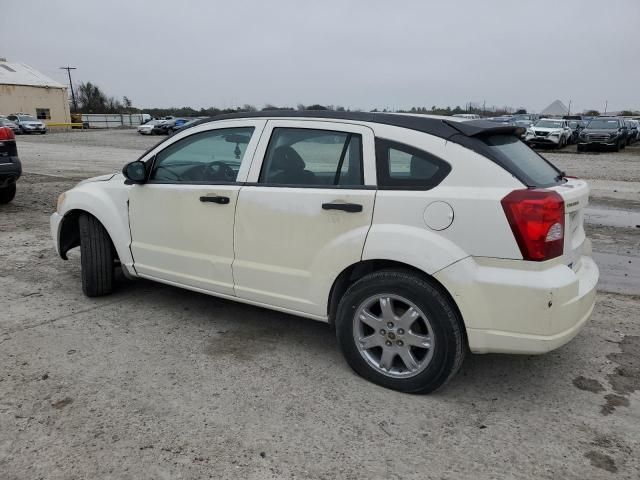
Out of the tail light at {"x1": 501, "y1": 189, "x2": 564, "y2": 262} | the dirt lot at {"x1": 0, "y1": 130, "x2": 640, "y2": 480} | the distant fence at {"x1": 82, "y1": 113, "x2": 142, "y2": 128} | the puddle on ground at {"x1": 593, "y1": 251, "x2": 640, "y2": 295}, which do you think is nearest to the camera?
the dirt lot at {"x1": 0, "y1": 130, "x2": 640, "y2": 480}

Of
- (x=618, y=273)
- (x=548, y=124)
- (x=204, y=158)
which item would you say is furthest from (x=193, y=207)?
(x=548, y=124)

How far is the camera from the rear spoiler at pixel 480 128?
3174 millimetres

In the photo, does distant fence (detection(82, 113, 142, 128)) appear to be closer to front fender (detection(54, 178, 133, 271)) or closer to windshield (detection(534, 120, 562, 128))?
windshield (detection(534, 120, 562, 128))

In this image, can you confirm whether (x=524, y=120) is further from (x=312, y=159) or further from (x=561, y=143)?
(x=312, y=159)

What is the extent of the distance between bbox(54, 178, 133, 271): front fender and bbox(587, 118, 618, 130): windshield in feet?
86.9

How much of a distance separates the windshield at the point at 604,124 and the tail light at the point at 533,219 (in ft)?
86.9

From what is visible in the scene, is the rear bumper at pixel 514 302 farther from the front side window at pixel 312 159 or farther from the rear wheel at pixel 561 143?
the rear wheel at pixel 561 143

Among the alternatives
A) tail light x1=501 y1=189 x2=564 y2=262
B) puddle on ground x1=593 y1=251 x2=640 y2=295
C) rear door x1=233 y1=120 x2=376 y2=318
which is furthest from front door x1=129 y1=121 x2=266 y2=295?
puddle on ground x1=593 y1=251 x2=640 y2=295

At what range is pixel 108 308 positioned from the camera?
4684 millimetres

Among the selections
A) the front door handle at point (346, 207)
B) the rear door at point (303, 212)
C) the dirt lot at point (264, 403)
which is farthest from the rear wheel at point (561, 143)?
the front door handle at point (346, 207)

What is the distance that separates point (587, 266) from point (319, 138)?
1.95 meters

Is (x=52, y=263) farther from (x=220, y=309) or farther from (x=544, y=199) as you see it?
(x=544, y=199)

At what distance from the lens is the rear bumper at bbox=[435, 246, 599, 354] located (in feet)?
9.44

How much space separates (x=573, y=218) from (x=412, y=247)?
1.01 metres
